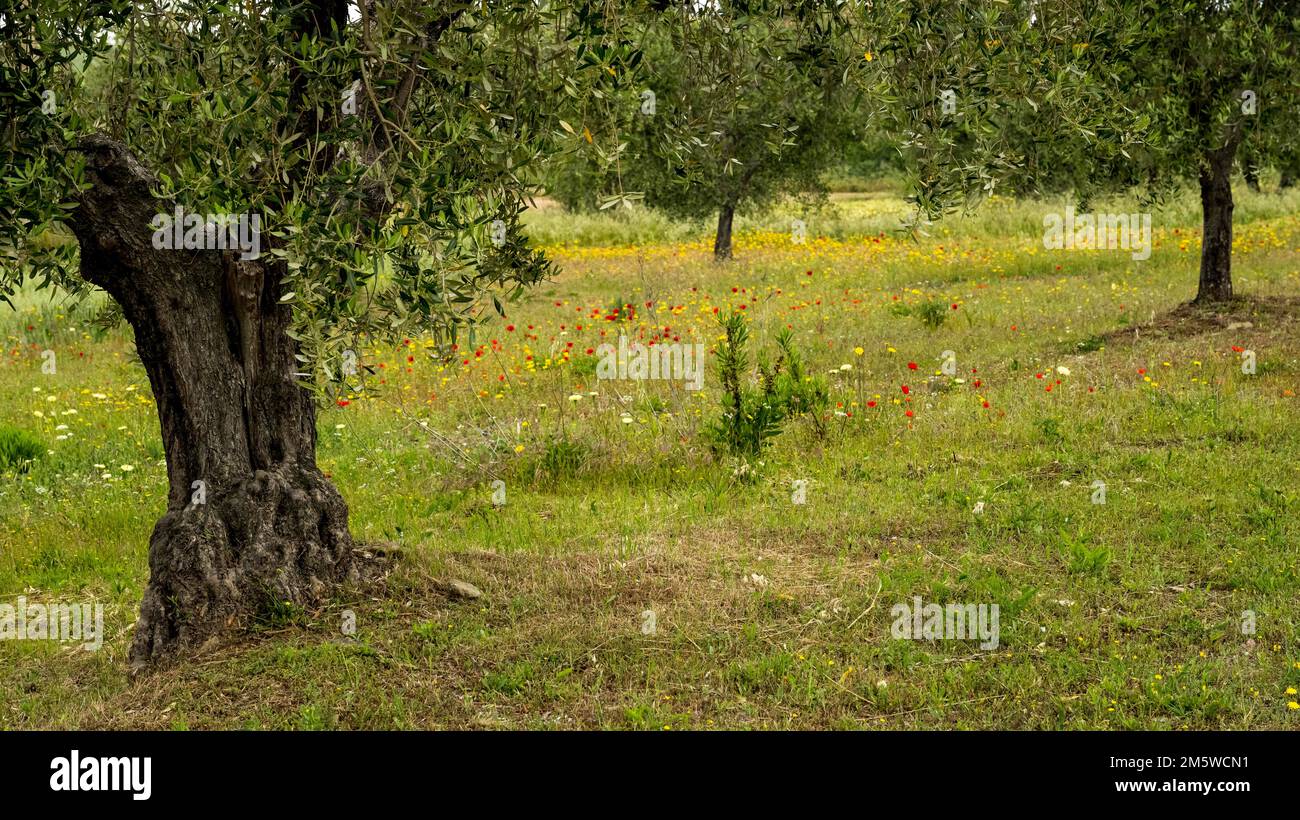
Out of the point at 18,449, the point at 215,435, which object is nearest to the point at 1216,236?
the point at 215,435

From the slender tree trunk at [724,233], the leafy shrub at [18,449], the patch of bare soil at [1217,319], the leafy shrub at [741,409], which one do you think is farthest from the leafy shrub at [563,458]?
the slender tree trunk at [724,233]

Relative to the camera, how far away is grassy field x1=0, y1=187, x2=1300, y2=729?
20.4 feet

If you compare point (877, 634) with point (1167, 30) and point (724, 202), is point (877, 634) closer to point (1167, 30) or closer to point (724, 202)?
point (1167, 30)

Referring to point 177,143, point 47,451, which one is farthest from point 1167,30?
point 47,451

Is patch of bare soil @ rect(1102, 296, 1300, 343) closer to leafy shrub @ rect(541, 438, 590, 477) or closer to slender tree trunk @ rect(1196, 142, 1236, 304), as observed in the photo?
slender tree trunk @ rect(1196, 142, 1236, 304)

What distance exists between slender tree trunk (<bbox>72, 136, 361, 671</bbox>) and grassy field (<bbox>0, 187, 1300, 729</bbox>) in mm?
280

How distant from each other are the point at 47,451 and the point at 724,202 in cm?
1746

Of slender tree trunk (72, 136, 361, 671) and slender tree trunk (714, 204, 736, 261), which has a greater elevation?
slender tree trunk (714, 204, 736, 261)

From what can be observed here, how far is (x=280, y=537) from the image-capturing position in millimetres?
6969

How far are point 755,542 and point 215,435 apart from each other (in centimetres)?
385

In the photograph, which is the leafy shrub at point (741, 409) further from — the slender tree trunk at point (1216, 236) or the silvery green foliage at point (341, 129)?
the slender tree trunk at point (1216, 236)

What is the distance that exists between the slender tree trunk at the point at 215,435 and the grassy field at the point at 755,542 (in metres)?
0.28

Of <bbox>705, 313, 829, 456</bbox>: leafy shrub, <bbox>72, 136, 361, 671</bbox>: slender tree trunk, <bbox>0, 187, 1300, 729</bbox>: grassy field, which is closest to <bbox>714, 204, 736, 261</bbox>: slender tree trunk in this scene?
<bbox>0, 187, 1300, 729</bbox>: grassy field

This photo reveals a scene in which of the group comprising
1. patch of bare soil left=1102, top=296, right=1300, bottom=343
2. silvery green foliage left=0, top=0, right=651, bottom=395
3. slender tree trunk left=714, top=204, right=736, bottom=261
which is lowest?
patch of bare soil left=1102, top=296, right=1300, bottom=343
